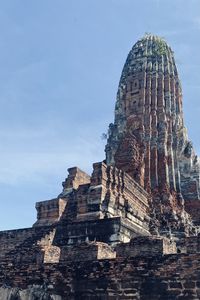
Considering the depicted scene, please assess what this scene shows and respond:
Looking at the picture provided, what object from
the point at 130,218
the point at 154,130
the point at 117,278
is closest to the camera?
the point at 117,278

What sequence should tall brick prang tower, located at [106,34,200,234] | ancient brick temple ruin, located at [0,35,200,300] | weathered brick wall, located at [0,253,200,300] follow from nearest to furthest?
weathered brick wall, located at [0,253,200,300]
ancient brick temple ruin, located at [0,35,200,300]
tall brick prang tower, located at [106,34,200,234]

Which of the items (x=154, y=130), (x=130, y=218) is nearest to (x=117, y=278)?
(x=130, y=218)

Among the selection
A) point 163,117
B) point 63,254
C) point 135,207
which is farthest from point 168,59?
point 63,254

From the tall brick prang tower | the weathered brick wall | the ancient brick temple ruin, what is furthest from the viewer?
the tall brick prang tower

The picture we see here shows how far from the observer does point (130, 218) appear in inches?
944

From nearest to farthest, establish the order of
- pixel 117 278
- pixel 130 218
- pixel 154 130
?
pixel 117 278, pixel 130 218, pixel 154 130

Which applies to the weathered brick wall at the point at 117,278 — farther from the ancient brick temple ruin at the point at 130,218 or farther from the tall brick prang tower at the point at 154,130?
the tall brick prang tower at the point at 154,130

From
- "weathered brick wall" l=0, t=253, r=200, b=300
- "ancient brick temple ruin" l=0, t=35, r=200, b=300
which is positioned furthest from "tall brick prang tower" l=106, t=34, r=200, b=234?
"weathered brick wall" l=0, t=253, r=200, b=300

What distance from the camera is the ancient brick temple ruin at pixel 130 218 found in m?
11.2

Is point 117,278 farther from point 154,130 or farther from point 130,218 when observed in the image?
point 154,130

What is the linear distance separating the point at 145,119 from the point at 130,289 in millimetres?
21818

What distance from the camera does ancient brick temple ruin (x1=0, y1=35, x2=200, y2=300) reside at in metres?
11.2

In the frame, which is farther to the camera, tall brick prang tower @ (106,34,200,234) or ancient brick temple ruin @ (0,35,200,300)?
tall brick prang tower @ (106,34,200,234)

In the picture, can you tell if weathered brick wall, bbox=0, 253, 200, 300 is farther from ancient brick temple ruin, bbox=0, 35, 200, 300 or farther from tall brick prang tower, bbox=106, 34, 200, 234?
tall brick prang tower, bbox=106, 34, 200, 234
